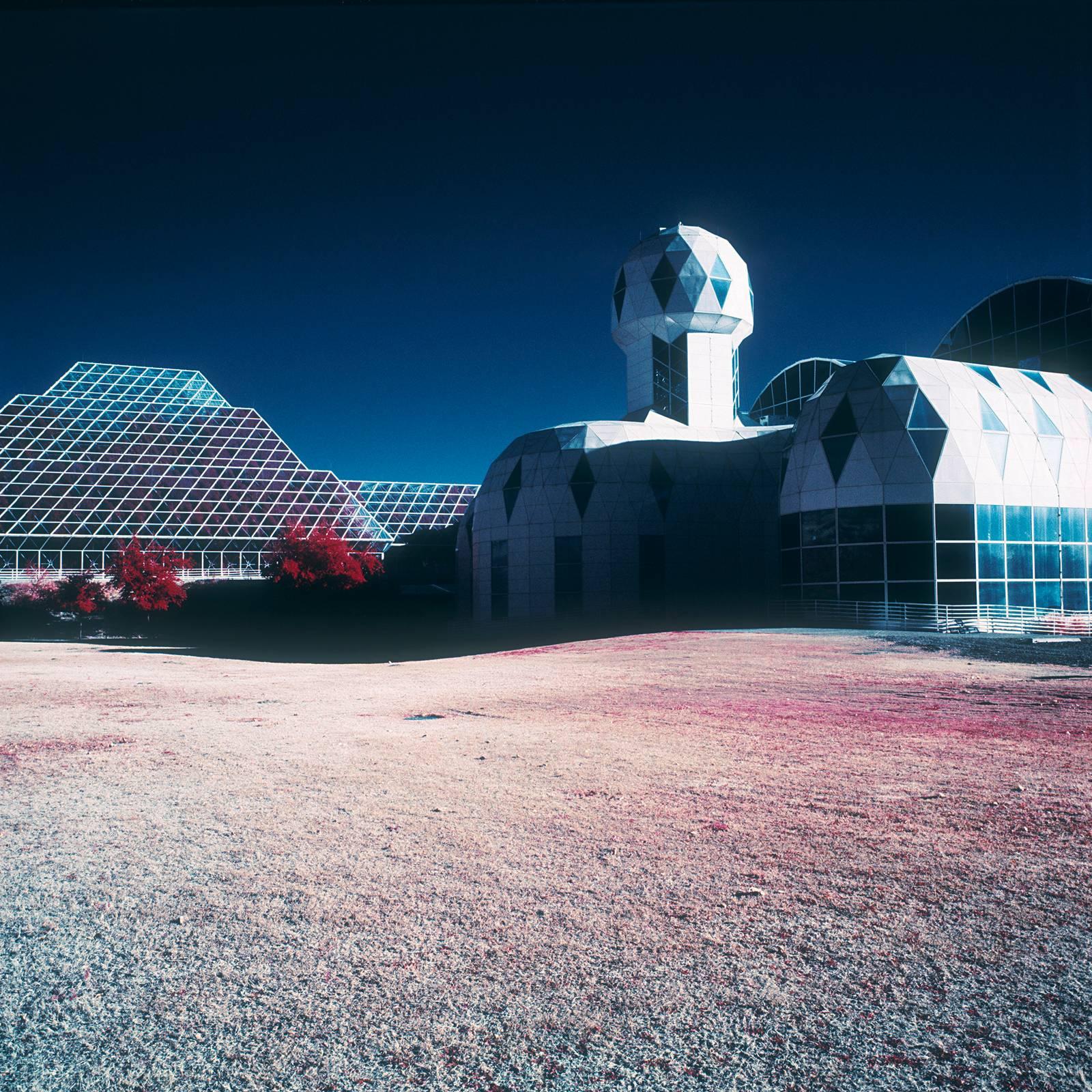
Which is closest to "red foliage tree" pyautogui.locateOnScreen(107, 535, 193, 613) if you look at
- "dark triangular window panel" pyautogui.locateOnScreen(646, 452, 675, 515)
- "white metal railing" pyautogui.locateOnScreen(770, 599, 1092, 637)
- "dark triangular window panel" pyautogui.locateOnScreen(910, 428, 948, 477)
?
"dark triangular window panel" pyautogui.locateOnScreen(646, 452, 675, 515)

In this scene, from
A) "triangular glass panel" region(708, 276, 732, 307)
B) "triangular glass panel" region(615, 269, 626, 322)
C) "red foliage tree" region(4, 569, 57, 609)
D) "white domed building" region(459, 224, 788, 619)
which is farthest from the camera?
"triangular glass panel" region(615, 269, 626, 322)

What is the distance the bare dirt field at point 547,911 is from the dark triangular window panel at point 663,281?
1620 inches

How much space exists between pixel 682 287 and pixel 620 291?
435cm

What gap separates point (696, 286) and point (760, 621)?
20583mm

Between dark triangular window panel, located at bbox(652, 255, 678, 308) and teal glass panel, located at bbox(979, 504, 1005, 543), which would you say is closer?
teal glass panel, located at bbox(979, 504, 1005, 543)

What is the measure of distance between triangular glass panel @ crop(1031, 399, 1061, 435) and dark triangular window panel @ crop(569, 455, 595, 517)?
19.1 m

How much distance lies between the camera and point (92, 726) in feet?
35.5

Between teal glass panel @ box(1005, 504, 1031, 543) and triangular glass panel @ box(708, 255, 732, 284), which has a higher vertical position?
triangular glass panel @ box(708, 255, 732, 284)

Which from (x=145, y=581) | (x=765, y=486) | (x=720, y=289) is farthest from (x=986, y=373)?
(x=145, y=581)

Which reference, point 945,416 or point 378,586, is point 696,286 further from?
point 378,586

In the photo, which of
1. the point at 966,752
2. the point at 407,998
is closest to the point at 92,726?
the point at 407,998

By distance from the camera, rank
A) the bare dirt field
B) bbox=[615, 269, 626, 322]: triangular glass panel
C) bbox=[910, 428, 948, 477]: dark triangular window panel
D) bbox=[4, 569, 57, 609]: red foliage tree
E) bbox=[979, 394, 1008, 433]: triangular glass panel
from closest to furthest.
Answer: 1. the bare dirt field
2. bbox=[910, 428, 948, 477]: dark triangular window panel
3. bbox=[979, 394, 1008, 433]: triangular glass panel
4. bbox=[4, 569, 57, 609]: red foliage tree
5. bbox=[615, 269, 626, 322]: triangular glass panel

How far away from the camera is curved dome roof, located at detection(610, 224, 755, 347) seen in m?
47.5

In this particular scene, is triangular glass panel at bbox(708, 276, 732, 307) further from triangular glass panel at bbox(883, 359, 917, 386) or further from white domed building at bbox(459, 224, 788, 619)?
triangular glass panel at bbox(883, 359, 917, 386)
